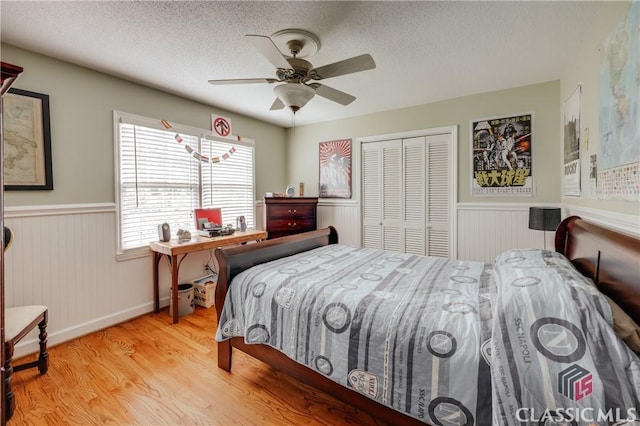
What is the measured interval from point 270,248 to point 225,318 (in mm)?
641

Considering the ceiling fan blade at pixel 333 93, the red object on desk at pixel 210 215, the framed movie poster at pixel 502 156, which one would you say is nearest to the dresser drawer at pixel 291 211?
the red object on desk at pixel 210 215

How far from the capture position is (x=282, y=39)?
2.16 m

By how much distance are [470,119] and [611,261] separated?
8.43 feet

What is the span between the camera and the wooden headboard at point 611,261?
3.76 feet

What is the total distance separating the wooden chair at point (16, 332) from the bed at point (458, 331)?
115 cm

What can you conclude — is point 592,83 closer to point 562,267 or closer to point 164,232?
point 562,267

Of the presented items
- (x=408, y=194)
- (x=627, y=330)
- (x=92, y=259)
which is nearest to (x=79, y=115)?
(x=92, y=259)

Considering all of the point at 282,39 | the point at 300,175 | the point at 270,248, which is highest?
the point at 282,39

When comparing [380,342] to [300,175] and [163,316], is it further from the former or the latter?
[300,175]

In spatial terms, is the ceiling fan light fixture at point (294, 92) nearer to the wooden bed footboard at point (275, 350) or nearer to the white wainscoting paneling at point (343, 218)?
the wooden bed footboard at point (275, 350)

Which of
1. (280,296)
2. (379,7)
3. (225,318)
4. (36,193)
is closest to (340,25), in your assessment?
(379,7)

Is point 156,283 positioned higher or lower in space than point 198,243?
lower

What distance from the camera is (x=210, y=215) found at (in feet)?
12.1

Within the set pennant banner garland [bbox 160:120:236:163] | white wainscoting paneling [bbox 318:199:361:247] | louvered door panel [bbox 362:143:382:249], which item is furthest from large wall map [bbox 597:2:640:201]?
pennant banner garland [bbox 160:120:236:163]
